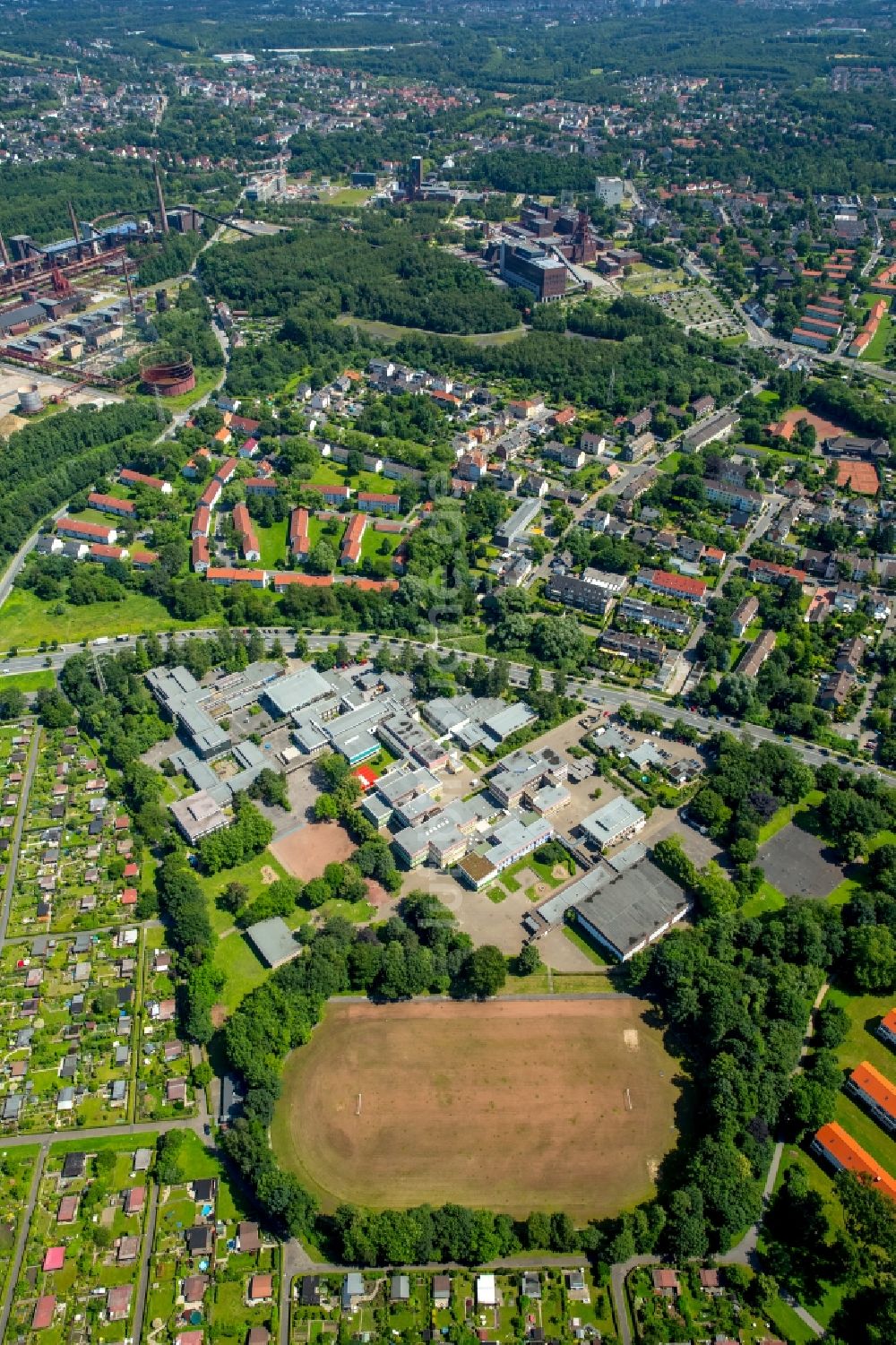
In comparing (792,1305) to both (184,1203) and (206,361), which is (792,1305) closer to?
(184,1203)

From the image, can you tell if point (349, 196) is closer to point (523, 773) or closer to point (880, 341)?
point (880, 341)

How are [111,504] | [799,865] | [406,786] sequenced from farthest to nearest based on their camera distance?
[111,504]
[406,786]
[799,865]

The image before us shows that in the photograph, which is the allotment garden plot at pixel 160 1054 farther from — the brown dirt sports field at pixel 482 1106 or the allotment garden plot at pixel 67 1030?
the brown dirt sports field at pixel 482 1106

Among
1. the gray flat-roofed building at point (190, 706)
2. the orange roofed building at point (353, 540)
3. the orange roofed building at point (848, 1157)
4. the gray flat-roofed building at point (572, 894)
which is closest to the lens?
the orange roofed building at point (848, 1157)

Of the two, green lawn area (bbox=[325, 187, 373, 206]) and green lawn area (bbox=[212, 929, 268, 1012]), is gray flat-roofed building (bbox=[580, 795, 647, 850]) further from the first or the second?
green lawn area (bbox=[325, 187, 373, 206])

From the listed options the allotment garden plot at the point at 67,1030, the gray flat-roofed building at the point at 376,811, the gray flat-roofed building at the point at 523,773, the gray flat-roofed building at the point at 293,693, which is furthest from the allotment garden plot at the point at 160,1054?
the gray flat-roofed building at the point at 523,773

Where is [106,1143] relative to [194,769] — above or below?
below

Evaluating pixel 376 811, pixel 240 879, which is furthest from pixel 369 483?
pixel 240 879
